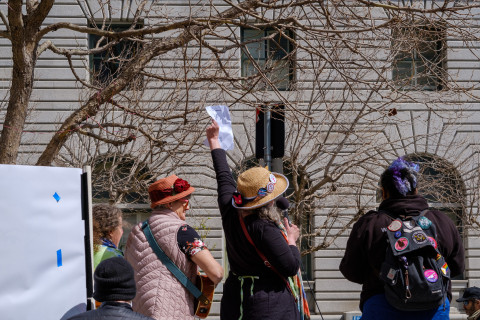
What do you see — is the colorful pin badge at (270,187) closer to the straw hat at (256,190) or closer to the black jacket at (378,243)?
the straw hat at (256,190)

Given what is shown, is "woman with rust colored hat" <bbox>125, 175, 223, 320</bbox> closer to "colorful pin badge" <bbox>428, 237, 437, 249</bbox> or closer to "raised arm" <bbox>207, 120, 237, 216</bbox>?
"raised arm" <bbox>207, 120, 237, 216</bbox>

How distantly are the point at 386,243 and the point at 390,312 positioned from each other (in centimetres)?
43

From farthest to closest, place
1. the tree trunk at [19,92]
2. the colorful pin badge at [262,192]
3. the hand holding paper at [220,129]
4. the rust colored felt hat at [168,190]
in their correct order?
the tree trunk at [19,92]
the rust colored felt hat at [168,190]
the hand holding paper at [220,129]
the colorful pin badge at [262,192]

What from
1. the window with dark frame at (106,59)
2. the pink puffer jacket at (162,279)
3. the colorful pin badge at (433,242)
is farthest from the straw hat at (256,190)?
the window with dark frame at (106,59)

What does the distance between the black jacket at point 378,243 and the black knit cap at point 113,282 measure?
68.8 inches

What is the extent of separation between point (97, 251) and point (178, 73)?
9031mm

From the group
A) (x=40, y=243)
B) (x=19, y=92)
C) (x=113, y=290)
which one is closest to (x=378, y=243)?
(x=113, y=290)

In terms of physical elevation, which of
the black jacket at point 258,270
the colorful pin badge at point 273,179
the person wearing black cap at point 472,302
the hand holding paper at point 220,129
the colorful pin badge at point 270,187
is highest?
the hand holding paper at point 220,129

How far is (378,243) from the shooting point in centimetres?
515

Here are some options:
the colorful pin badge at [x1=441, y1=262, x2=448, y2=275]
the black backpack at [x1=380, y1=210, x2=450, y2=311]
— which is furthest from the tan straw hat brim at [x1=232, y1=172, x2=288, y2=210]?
the colorful pin badge at [x1=441, y1=262, x2=448, y2=275]

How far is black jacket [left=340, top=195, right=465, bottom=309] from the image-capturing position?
5.17 m

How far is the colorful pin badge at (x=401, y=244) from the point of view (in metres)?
4.98

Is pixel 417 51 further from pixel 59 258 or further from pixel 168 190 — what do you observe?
pixel 59 258

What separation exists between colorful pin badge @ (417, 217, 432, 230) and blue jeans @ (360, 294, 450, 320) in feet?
1.65
